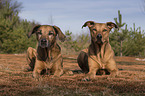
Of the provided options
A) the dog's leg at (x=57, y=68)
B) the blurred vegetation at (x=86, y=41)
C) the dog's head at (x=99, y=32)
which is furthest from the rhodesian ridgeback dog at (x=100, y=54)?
the blurred vegetation at (x=86, y=41)

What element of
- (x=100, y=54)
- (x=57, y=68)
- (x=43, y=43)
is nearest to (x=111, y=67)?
(x=100, y=54)

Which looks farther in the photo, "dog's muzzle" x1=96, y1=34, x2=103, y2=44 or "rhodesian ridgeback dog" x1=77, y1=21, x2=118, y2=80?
"rhodesian ridgeback dog" x1=77, y1=21, x2=118, y2=80

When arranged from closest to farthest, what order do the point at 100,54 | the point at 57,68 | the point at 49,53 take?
the point at 49,53
the point at 57,68
the point at 100,54

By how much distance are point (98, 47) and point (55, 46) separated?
1.20 metres

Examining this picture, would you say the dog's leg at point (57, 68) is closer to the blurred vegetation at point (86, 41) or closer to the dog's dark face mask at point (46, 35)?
the dog's dark face mask at point (46, 35)

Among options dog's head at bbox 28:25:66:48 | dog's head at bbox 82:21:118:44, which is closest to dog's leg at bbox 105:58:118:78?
dog's head at bbox 82:21:118:44

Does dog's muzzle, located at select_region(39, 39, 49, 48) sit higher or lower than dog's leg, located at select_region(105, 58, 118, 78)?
higher

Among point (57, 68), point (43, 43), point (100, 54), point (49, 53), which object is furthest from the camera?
point (100, 54)

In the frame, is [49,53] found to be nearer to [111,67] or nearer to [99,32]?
[99,32]

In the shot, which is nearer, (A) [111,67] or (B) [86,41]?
(A) [111,67]

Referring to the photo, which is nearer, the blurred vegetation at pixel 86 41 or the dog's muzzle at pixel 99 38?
the dog's muzzle at pixel 99 38

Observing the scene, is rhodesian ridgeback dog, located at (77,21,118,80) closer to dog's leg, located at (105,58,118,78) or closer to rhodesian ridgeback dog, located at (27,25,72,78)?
dog's leg, located at (105,58,118,78)

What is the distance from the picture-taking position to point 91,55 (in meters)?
5.25

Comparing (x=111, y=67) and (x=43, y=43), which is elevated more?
(x=43, y=43)
